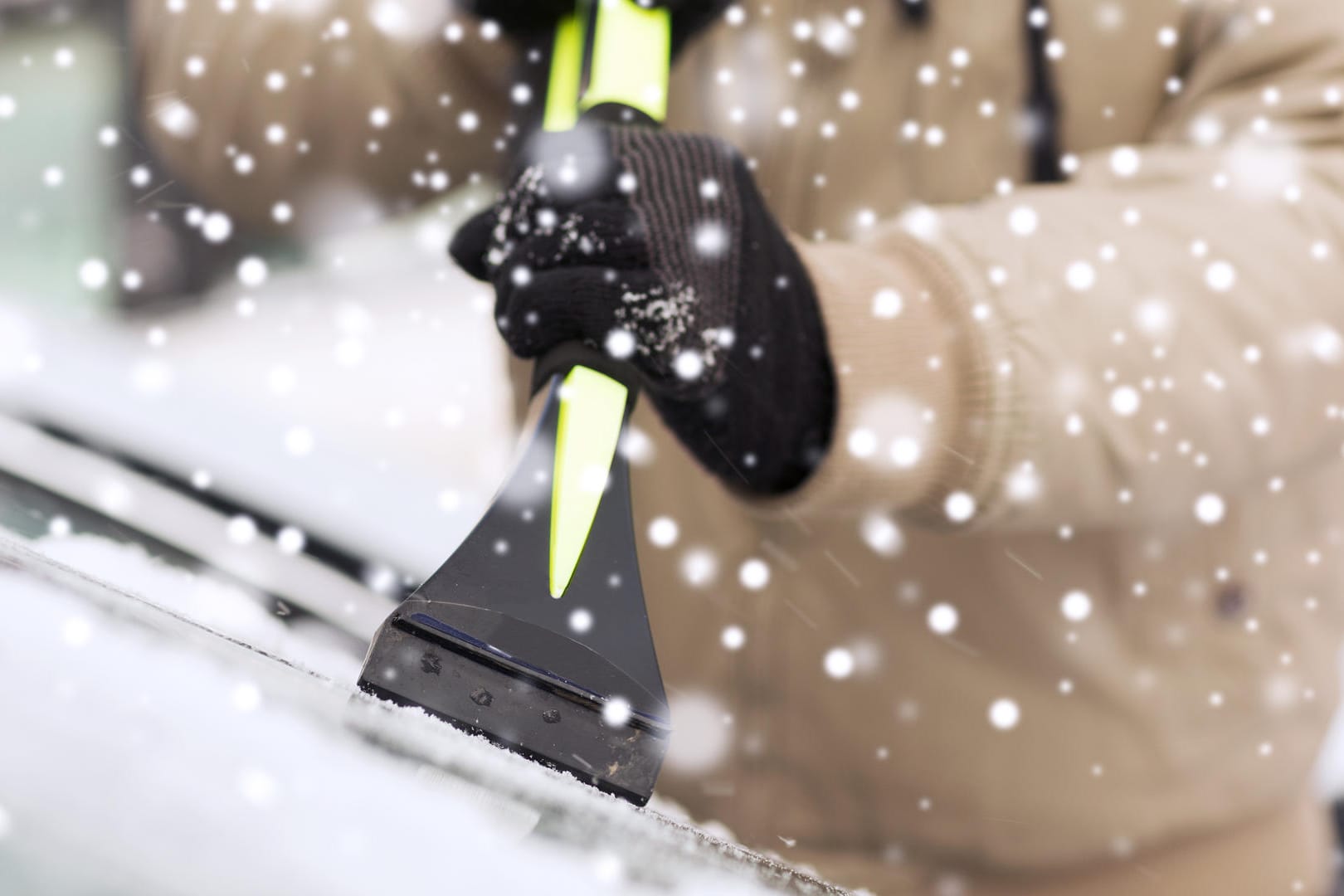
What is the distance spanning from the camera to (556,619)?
0.22m

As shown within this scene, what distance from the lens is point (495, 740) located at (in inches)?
8.2

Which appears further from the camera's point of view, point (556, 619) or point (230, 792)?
point (556, 619)

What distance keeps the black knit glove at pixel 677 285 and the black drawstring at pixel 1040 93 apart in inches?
4.7

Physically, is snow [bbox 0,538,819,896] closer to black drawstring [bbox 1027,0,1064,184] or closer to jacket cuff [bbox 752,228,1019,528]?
jacket cuff [bbox 752,228,1019,528]

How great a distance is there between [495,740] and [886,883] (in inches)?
9.0

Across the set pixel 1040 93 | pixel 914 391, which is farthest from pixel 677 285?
pixel 1040 93

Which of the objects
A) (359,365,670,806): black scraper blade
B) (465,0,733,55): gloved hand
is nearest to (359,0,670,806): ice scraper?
(359,365,670,806): black scraper blade

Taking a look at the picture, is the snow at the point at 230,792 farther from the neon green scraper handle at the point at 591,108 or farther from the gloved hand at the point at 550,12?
the gloved hand at the point at 550,12

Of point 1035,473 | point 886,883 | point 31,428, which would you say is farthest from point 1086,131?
point 31,428

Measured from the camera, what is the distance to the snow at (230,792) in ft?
0.36

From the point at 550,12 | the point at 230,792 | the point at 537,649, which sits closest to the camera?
the point at 230,792

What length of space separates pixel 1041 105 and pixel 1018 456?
15 cm

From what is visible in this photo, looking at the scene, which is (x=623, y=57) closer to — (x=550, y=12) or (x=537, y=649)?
(x=550, y=12)

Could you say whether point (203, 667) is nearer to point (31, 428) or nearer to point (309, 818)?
point (309, 818)
